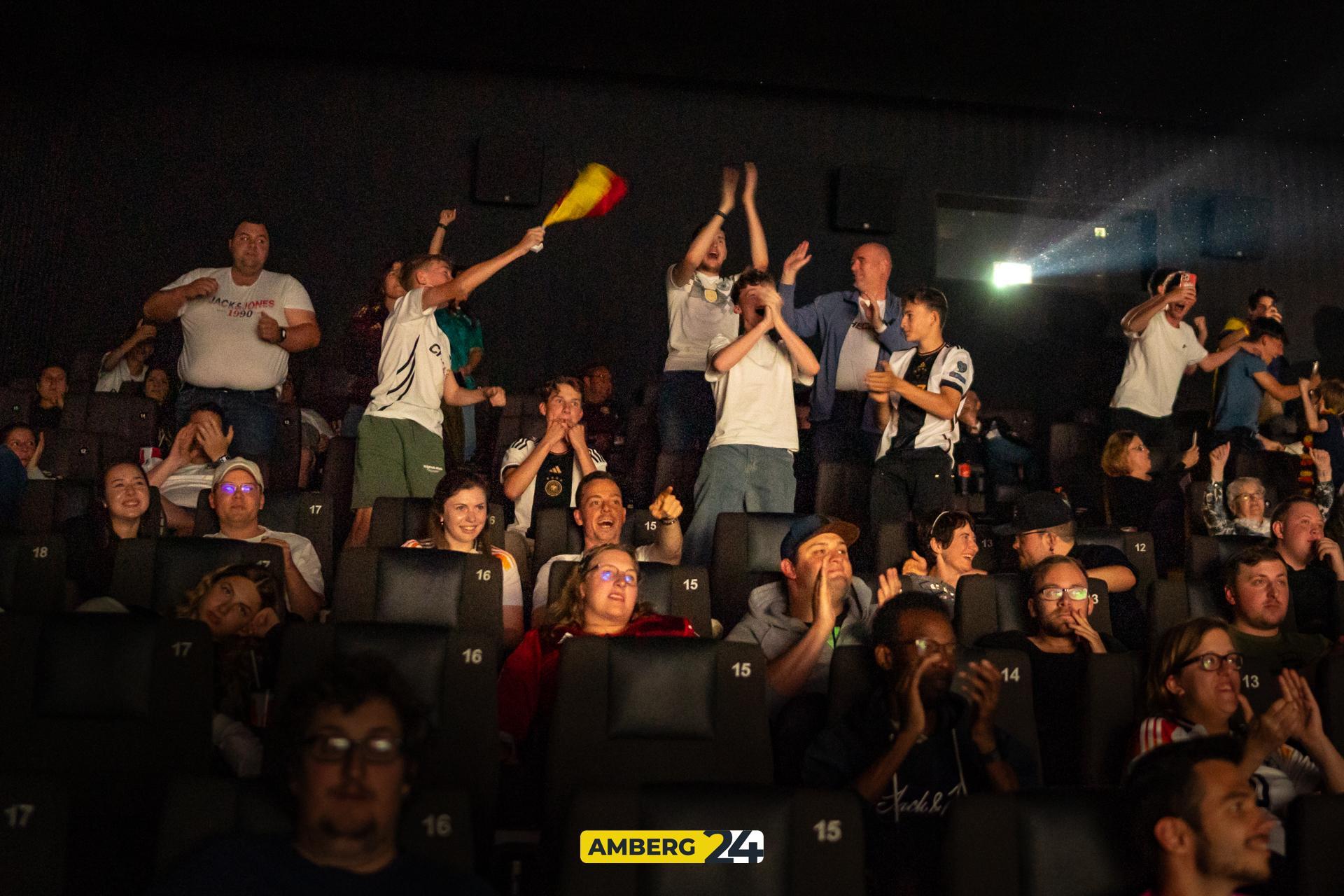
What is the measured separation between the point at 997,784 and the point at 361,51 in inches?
248

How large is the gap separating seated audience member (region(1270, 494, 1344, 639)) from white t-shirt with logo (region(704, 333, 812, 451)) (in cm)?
162

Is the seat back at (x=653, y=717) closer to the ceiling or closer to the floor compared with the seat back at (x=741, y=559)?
closer to the floor

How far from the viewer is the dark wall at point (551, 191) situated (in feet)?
23.7

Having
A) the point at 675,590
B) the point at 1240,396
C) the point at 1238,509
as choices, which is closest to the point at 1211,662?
the point at 675,590

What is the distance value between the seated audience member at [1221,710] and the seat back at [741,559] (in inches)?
52.2

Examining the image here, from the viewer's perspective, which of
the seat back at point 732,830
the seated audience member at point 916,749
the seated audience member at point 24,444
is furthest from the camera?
the seated audience member at point 24,444

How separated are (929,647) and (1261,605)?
1.32 m

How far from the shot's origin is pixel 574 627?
300 centimetres

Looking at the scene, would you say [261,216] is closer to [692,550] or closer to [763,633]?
[692,550]

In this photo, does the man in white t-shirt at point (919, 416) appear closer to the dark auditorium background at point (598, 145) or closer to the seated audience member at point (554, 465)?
the seated audience member at point (554, 465)

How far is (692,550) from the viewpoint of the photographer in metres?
4.09

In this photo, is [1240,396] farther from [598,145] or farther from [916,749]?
[916,749]

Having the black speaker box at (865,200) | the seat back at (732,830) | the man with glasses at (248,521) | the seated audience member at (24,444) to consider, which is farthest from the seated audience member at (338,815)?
the black speaker box at (865,200)

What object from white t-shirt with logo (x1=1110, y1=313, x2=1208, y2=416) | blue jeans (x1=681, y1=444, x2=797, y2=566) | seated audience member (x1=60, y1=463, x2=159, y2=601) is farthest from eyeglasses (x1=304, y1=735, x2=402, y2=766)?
white t-shirt with logo (x1=1110, y1=313, x2=1208, y2=416)
